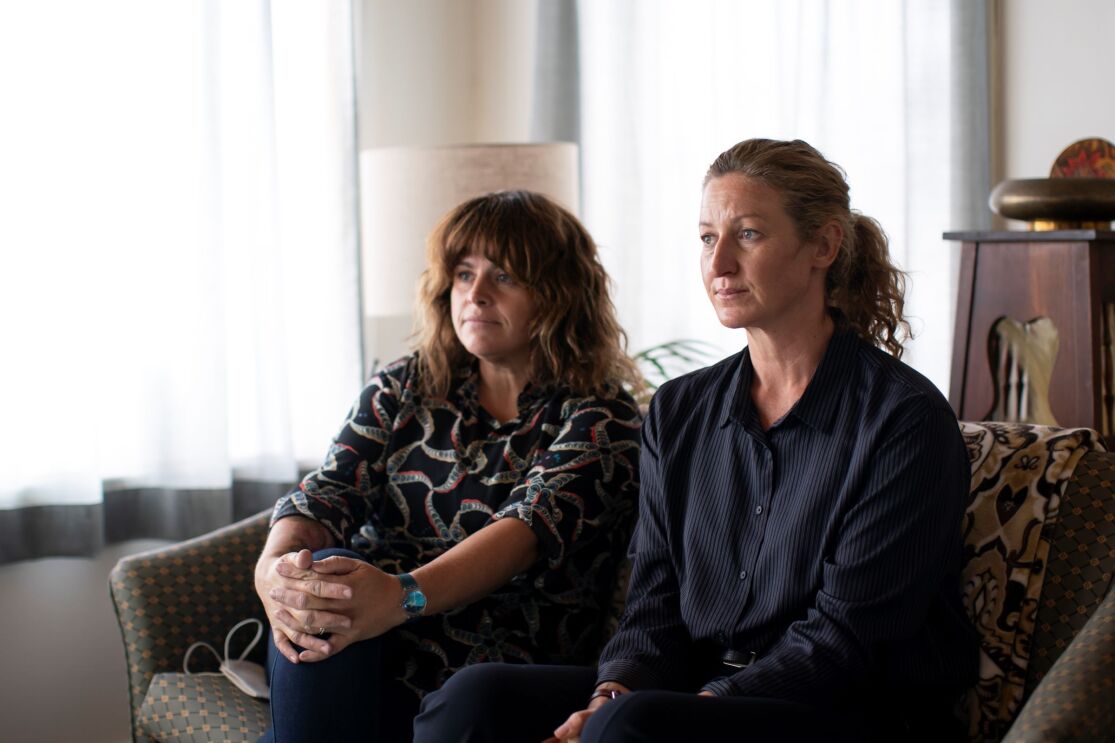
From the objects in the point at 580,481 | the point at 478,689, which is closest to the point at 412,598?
the point at 478,689

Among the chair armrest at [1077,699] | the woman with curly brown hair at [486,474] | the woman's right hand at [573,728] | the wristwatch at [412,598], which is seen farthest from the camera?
the woman with curly brown hair at [486,474]

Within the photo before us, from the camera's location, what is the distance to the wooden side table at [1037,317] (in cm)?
205

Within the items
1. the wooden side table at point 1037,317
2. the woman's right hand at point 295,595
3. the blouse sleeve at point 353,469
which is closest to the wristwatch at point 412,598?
the woman's right hand at point 295,595

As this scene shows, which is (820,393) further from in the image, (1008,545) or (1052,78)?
(1052,78)

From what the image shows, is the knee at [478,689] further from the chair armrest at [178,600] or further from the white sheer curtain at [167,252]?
the white sheer curtain at [167,252]

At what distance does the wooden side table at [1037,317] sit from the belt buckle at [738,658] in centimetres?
79

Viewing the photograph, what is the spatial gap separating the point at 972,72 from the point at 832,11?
15.0 inches

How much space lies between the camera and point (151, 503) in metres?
2.87

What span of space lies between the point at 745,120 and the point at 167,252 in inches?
55.4

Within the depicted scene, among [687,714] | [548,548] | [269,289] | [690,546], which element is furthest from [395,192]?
[687,714]

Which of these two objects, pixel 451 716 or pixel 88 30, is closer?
pixel 451 716

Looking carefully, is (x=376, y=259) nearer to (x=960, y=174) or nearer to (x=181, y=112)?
(x=181, y=112)

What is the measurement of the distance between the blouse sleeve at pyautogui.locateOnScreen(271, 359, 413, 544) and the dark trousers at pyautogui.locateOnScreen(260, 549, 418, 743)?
0.22 meters

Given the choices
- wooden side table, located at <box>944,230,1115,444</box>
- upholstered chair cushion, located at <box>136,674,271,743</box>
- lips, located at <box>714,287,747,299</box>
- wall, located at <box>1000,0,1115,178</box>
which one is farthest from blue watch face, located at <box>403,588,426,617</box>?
wall, located at <box>1000,0,1115,178</box>
